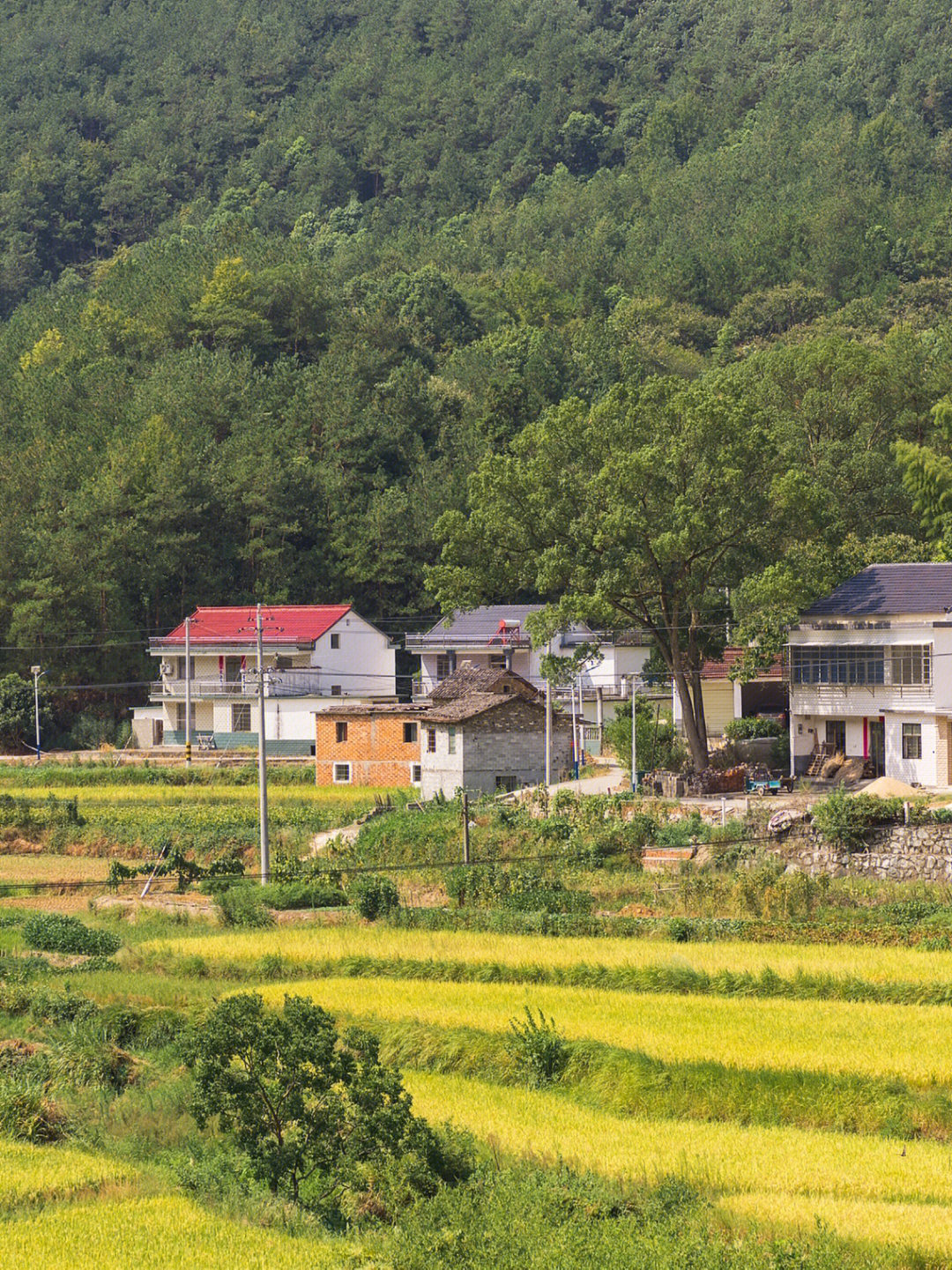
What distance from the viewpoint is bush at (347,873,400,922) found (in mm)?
33250

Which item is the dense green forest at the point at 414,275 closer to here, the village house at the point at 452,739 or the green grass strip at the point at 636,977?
the village house at the point at 452,739

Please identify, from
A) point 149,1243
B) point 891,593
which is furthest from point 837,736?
point 149,1243

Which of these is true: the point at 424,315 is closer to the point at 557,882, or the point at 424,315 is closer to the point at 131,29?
the point at 557,882

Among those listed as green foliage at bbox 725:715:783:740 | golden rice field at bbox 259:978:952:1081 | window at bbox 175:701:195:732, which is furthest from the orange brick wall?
golden rice field at bbox 259:978:952:1081

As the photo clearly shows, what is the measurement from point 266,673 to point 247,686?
103 inches

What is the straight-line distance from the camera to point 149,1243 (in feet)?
46.9

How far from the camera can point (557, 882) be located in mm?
35625

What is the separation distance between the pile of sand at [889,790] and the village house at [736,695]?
15.6 m

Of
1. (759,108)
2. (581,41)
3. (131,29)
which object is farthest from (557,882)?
(131,29)

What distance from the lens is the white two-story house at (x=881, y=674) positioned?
43.2 metres

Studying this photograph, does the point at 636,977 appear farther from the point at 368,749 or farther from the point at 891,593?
the point at 368,749

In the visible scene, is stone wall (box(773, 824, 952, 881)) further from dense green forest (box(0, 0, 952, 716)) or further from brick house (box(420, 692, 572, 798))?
brick house (box(420, 692, 572, 798))

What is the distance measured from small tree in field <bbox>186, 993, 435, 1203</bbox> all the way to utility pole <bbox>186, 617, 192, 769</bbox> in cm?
3843

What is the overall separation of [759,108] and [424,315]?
61.7 metres
